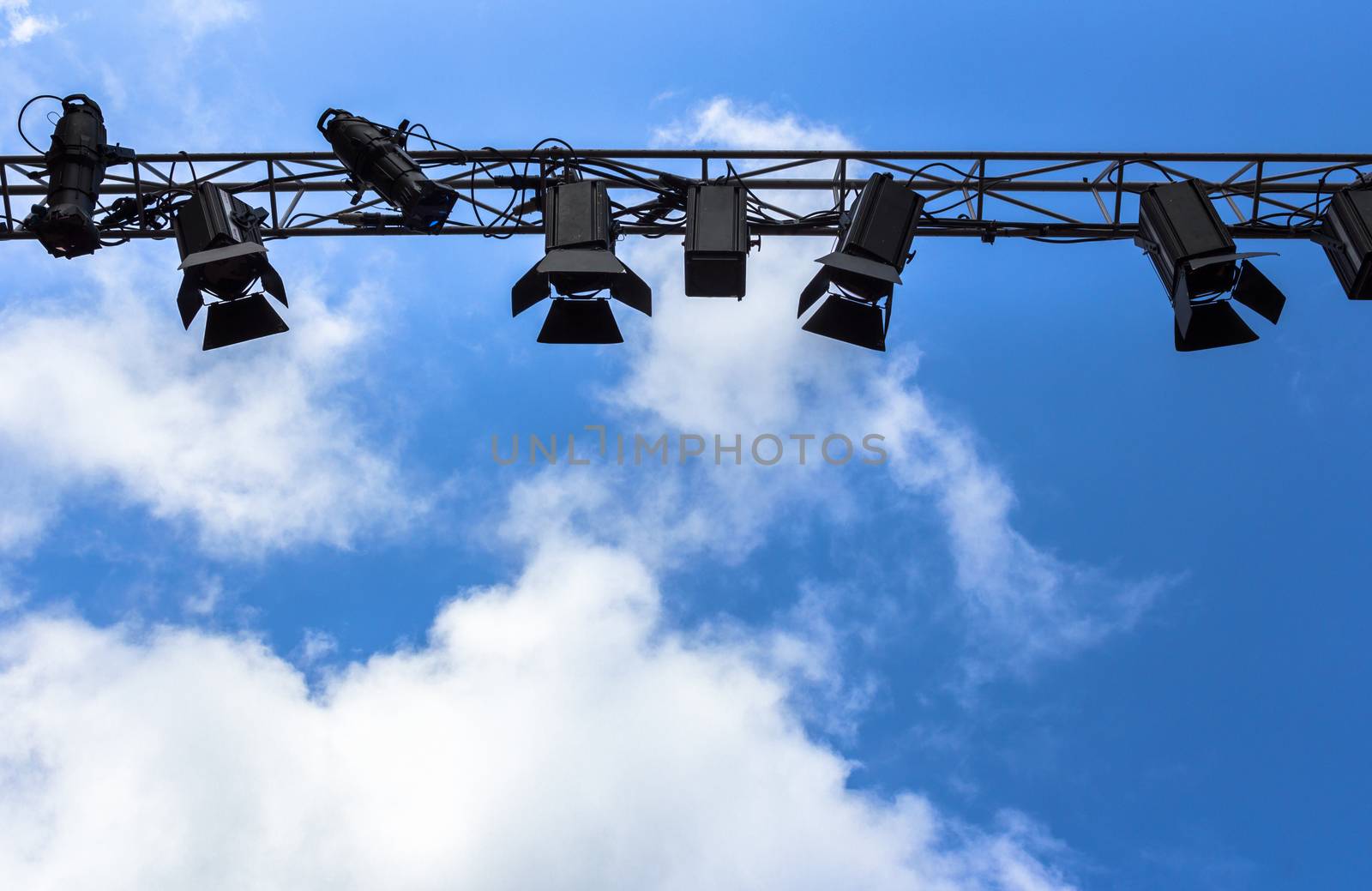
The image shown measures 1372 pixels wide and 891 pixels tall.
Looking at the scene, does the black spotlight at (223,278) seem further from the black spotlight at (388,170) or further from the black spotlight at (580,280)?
the black spotlight at (580,280)

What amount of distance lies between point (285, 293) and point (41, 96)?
5.45 feet

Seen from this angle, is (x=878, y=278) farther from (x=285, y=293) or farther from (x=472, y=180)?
(x=285, y=293)

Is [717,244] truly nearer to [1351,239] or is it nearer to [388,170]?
[388,170]

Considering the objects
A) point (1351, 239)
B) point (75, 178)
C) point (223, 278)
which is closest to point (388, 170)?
point (223, 278)

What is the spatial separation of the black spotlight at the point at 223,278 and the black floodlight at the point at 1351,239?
5079mm

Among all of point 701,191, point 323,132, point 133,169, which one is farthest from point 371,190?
point 701,191

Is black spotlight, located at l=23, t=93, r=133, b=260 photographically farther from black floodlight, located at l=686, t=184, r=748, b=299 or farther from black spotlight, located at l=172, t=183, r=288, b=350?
black floodlight, located at l=686, t=184, r=748, b=299

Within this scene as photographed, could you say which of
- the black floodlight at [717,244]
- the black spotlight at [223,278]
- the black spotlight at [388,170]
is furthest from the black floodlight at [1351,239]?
the black spotlight at [223,278]

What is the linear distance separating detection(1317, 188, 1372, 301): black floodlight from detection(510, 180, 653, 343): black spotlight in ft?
11.0

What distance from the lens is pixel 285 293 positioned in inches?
286

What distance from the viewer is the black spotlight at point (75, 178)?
23.7 feet

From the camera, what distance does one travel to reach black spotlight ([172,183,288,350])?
7.18 m

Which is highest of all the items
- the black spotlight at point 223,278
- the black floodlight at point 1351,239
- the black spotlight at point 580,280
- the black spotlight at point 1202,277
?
the black floodlight at point 1351,239

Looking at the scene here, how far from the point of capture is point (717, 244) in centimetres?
719
